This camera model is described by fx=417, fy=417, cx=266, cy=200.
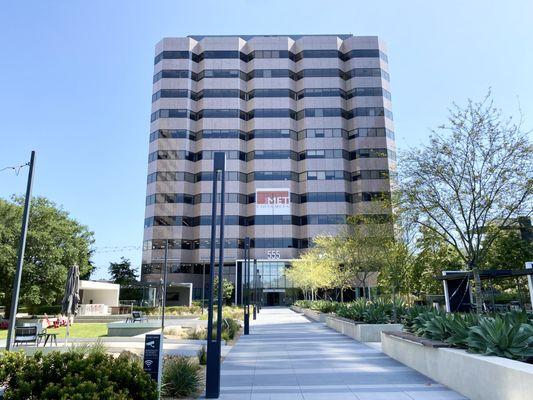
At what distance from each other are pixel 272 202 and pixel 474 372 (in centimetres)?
6337

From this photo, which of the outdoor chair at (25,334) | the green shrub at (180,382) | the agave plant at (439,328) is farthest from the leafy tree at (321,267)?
the green shrub at (180,382)

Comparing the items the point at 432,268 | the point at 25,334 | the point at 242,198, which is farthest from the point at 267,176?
the point at 25,334

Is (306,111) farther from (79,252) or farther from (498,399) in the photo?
(498,399)

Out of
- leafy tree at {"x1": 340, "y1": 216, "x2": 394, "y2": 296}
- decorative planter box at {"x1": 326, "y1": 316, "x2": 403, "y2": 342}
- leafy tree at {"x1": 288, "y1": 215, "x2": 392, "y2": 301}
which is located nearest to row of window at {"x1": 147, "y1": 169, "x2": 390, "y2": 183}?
leafy tree at {"x1": 288, "y1": 215, "x2": 392, "y2": 301}

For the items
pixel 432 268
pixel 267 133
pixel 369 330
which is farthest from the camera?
pixel 267 133

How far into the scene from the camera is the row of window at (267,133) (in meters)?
73.2

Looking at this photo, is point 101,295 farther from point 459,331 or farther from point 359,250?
point 459,331

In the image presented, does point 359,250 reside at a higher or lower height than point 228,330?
higher

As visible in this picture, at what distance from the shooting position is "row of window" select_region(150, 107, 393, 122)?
74.1 meters

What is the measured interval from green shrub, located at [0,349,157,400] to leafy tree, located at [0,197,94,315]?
97.3 ft

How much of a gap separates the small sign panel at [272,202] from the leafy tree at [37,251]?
1445 inches

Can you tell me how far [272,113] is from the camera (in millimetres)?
75125

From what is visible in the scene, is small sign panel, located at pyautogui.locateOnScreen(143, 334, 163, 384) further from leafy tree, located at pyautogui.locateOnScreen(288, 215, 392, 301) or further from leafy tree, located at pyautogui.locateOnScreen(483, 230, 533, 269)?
leafy tree, located at pyautogui.locateOnScreen(483, 230, 533, 269)

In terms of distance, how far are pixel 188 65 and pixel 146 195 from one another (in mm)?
25135
